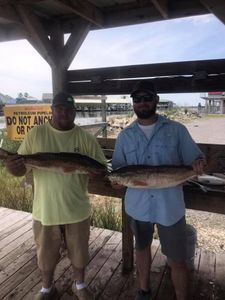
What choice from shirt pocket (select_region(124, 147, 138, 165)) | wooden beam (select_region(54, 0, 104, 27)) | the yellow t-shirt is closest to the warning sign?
wooden beam (select_region(54, 0, 104, 27))

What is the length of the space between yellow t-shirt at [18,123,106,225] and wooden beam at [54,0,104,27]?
1.28 metres

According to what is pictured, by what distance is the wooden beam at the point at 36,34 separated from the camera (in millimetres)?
3719

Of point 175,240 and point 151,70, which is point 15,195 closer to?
point 151,70

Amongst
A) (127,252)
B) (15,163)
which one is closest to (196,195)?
(127,252)

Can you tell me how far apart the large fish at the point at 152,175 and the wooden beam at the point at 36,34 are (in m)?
2.07

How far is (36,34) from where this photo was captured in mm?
3875

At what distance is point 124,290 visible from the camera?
11.0 feet

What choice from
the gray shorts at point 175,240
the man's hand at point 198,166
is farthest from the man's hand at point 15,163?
the man's hand at point 198,166

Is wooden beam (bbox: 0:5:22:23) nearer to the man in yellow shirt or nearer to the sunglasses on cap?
the man in yellow shirt

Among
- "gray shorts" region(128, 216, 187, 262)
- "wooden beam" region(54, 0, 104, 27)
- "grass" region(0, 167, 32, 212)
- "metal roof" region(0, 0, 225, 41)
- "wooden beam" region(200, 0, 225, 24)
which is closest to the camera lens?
"gray shorts" region(128, 216, 187, 262)

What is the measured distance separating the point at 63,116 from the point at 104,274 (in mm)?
1825

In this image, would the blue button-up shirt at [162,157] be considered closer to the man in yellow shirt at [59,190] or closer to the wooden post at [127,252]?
the man in yellow shirt at [59,190]

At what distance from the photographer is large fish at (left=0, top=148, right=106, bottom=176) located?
270cm

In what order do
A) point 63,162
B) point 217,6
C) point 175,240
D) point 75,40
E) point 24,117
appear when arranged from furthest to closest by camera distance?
point 24,117 → point 75,40 → point 217,6 → point 63,162 → point 175,240
